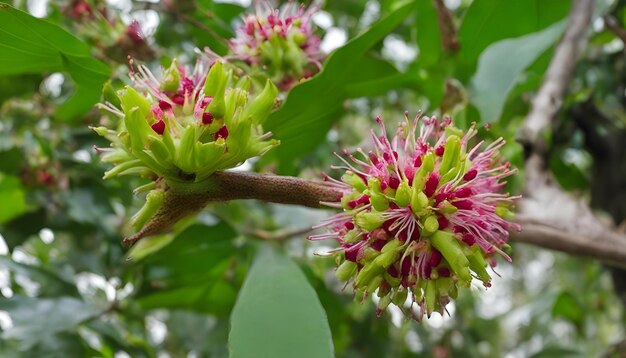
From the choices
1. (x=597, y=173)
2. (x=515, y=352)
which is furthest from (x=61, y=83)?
(x=515, y=352)

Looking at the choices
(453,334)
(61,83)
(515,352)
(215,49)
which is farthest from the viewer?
(515,352)

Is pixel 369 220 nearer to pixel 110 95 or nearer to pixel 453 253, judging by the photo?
pixel 453 253

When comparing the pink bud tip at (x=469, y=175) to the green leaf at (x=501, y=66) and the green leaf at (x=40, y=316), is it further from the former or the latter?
the green leaf at (x=40, y=316)

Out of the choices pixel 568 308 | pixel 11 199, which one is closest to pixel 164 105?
pixel 11 199

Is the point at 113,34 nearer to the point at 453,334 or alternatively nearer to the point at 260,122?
the point at 260,122

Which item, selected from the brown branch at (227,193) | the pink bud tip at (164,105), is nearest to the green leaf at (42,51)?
the pink bud tip at (164,105)

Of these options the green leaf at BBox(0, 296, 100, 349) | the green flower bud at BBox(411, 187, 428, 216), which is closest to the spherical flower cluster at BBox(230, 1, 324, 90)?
the green flower bud at BBox(411, 187, 428, 216)

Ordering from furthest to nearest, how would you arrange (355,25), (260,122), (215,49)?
(355,25) → (215,49) → (260,122)
